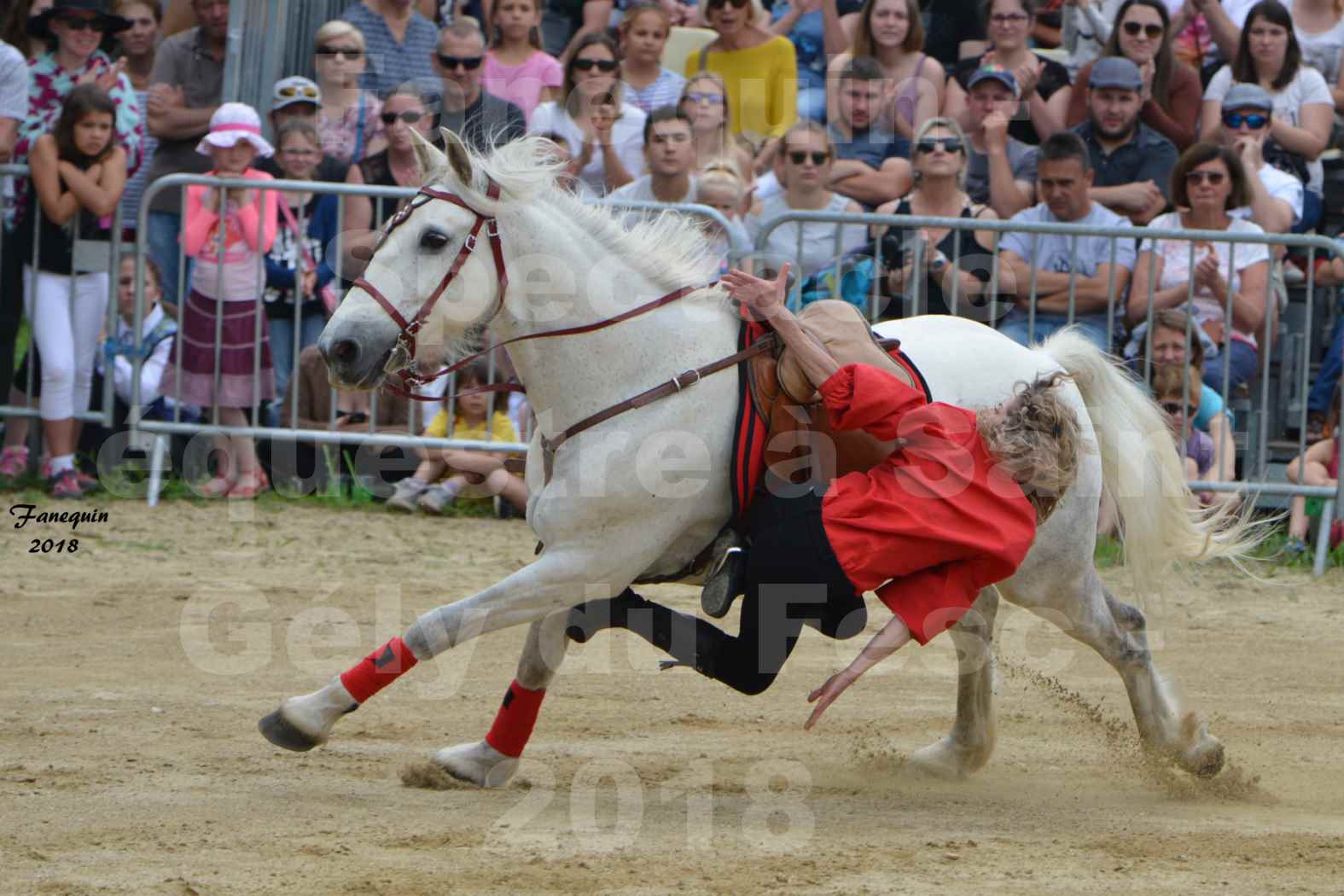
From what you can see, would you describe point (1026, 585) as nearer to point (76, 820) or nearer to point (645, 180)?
point (76, 820)

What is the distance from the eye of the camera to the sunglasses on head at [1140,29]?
9922 mm

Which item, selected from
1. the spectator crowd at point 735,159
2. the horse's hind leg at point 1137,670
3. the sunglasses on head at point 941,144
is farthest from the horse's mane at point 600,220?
the sunglasses on head at point 941,144

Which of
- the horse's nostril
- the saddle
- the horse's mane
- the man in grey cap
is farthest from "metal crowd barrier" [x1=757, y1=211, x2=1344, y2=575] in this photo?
the horse's nostril

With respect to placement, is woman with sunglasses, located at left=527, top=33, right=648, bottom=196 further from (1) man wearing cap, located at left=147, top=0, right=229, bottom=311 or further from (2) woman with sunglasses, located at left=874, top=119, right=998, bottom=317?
(1) man wearing cap, located at left=147, top=0, right=229, bottom=311

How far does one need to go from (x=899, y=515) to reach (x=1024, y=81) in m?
6.01

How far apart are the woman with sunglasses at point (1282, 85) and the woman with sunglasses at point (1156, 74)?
Answer: 5.0 inches

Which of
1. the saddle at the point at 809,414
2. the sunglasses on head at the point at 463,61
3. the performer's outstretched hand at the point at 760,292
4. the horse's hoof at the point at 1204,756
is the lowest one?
the horse's hoof at the point at 1204,756

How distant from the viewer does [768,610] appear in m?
4.85

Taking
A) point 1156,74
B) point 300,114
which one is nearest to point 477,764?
point 300,114

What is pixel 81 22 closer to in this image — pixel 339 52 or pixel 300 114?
pixel 300 114

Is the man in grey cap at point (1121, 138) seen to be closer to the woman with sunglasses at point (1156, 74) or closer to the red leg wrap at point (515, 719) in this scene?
the woman with sunglasses at point (1156, 74)

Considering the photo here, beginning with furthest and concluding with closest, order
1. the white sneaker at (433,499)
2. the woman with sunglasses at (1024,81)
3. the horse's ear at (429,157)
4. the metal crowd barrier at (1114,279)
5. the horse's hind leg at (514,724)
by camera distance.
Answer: the woman with sunglasses at (1024,81) → the white sneaker at (433,499) → the metal crowd barrier at (1114,279) → the horse's hind leg at (514,724) → the horse's ear at (429,157)

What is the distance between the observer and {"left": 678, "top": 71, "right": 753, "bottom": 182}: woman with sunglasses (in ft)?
31.0

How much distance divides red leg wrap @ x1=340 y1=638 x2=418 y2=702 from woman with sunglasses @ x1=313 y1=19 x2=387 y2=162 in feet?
17.8
